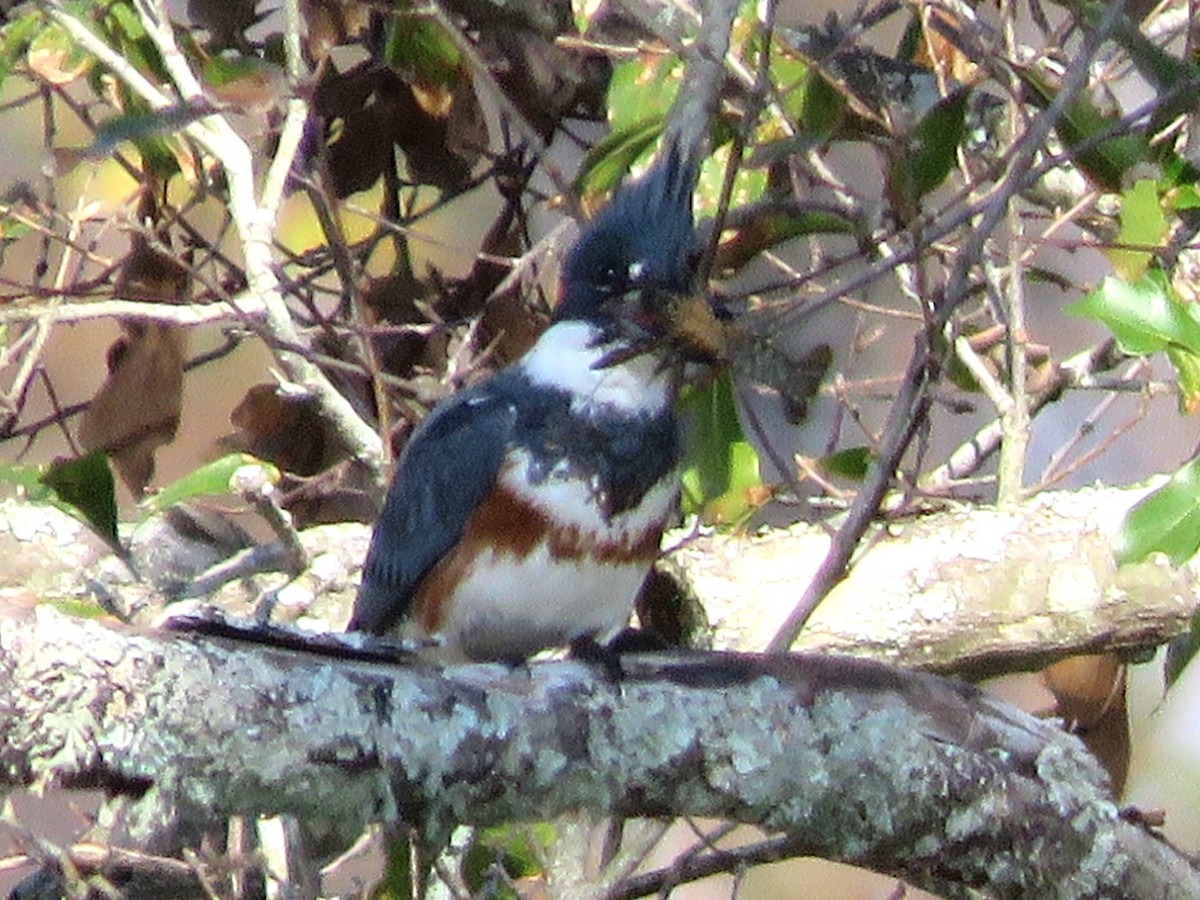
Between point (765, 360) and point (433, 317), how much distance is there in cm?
57

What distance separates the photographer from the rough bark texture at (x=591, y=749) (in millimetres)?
1414

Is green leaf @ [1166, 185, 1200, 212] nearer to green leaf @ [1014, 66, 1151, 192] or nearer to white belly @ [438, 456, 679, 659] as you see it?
green leaf @ [1014, 66, 1151, 192]

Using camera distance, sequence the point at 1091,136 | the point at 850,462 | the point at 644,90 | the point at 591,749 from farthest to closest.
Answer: the point at 850,462
the point at 644,90
the point at 1091,136
the point at 591,749

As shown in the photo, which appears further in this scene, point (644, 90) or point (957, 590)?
point (957, 590)

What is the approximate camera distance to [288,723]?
1.47 m

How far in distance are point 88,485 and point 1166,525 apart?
1151 millimetres

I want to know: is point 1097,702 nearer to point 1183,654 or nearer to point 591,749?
point 1183,654

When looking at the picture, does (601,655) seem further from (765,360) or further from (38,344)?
(38,344)

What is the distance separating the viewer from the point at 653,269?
2.05 metres

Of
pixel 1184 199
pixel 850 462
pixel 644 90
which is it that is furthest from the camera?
pixel 850 462

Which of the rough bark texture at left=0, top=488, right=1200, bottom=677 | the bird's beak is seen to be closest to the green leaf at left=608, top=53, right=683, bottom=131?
the bird's beak

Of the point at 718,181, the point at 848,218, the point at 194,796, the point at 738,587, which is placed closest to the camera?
the point at 194,796

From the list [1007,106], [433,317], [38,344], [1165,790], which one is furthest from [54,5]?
[1165,790]

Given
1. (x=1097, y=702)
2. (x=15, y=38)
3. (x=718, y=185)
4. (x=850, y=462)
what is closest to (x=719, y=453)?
(x=850, y=462)
